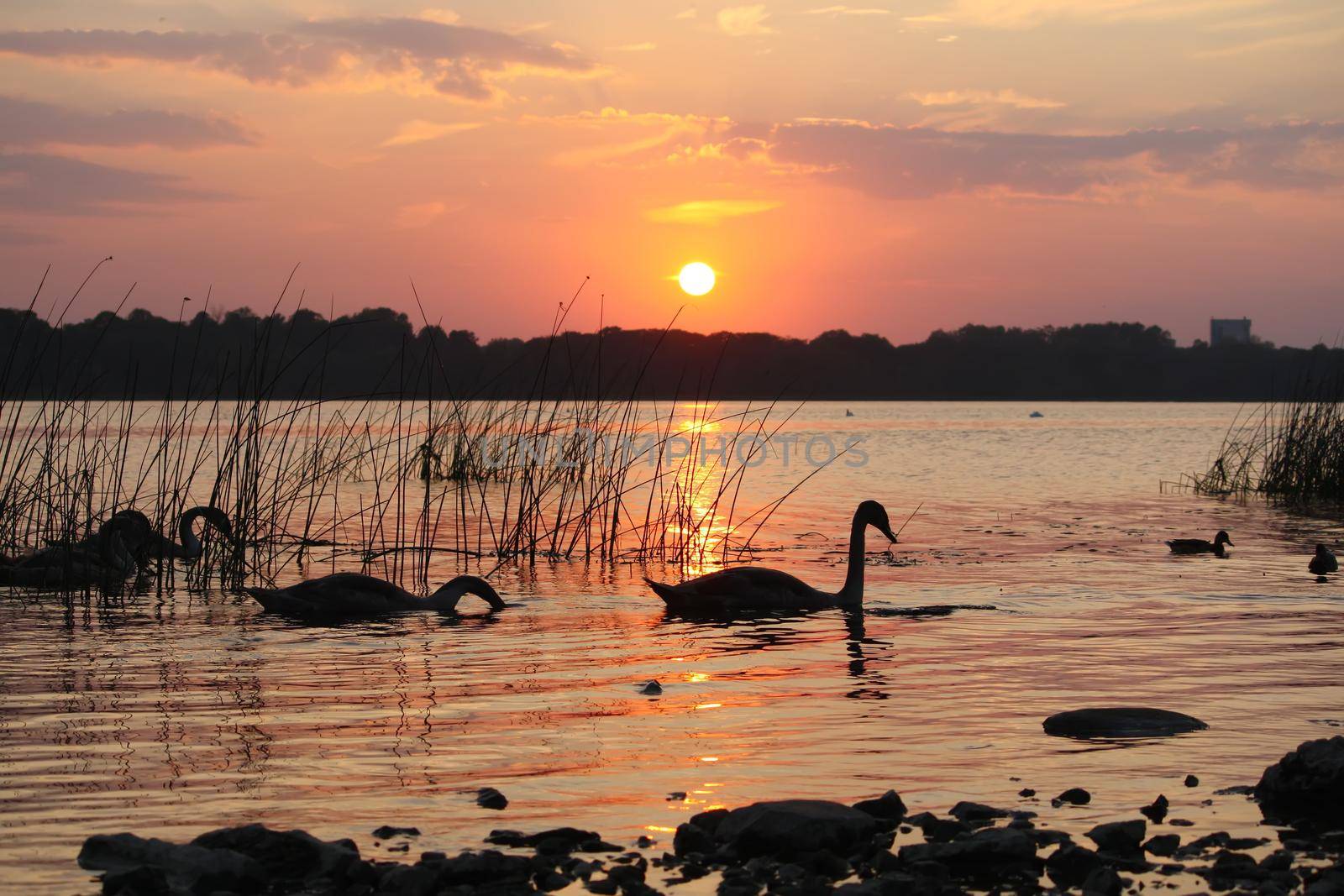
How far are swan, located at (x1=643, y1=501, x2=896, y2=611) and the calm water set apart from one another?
265 millimetres

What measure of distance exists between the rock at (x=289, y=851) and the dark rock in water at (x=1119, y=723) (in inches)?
153

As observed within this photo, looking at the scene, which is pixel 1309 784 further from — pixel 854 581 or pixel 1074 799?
pixel 854 581

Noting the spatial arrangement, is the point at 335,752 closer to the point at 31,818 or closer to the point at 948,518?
the point at 31,818

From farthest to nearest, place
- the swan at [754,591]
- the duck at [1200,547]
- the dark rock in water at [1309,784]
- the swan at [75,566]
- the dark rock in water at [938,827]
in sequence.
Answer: the duck at [1200,547] < the swan at [75,566] < the swan at [754,591] < the dark rock in water at [1309,784] < the dark rock in water at [938,827]

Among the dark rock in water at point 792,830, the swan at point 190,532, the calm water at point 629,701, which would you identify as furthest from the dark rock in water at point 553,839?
the swan at point 190,532

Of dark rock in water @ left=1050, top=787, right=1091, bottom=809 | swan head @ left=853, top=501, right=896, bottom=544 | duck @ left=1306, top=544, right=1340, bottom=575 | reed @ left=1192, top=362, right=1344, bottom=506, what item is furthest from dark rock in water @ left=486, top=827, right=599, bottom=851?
reed @ left=1192, top=362, right=1344, bottom=506

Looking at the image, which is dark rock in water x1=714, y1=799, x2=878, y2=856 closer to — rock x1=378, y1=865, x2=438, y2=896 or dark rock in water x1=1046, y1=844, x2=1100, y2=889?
dark rock in water x1=1046, y1=844, x2=1100, y2=889

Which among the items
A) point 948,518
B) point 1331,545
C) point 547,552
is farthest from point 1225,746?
point 948,518

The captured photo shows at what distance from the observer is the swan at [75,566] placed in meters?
13.0

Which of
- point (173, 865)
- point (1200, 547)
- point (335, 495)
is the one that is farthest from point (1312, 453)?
point (173, 865)

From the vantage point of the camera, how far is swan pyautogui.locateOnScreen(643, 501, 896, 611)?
1191 cm

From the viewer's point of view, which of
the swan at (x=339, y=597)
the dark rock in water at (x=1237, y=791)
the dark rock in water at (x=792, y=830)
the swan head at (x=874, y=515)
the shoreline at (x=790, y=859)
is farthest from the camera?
the swan head at (x=874, y=515)

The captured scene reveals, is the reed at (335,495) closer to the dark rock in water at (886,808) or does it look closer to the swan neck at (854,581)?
the swan neck at (854,581)

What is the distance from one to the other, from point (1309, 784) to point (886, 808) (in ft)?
6.00
